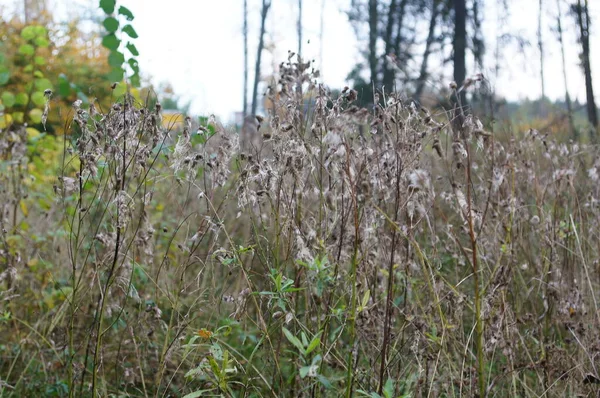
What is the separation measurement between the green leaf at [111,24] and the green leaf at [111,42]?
3cm

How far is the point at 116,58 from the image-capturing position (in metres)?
3.14

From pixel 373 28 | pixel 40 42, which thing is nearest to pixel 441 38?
pixel 373 28

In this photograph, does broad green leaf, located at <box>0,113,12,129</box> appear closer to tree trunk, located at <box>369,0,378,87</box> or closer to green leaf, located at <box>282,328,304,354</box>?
green leaf, located at <box>282,328,304,354</box>

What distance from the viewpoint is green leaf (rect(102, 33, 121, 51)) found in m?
3.09

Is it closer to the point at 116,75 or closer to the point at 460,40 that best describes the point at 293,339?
the point at 116,75

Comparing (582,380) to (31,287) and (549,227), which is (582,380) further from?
(31,287)

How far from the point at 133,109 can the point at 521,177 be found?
2.31 metres

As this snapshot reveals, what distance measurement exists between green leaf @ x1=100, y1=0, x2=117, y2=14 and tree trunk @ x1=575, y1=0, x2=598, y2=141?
950 cm

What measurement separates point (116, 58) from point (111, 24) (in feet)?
0.61

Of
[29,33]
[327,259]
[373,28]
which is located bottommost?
[327,259]

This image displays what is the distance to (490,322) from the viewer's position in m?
2.23

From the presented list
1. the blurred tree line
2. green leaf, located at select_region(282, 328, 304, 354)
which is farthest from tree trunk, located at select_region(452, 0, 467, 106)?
green leaf, located at select_region(282, 328, 304, 354)

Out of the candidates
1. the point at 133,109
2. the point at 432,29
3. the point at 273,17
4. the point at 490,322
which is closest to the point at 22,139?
the point at 133,109

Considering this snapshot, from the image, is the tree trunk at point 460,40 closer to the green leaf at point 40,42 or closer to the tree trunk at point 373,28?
the tree trunk at point 373,28
